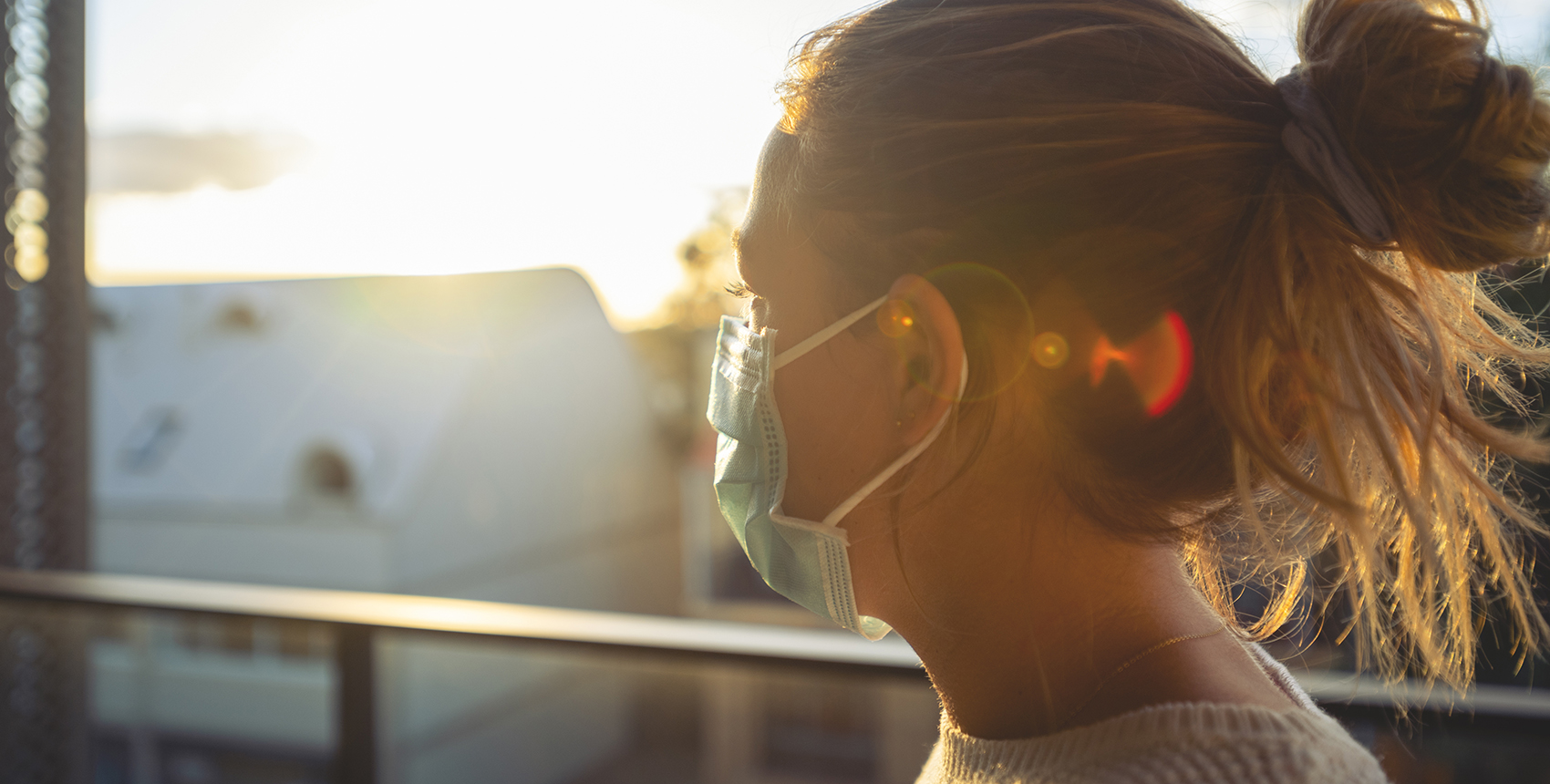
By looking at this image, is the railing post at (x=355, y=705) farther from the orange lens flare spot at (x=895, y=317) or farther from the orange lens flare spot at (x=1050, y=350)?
the orange lens flare spot at (x=1050, y=350)

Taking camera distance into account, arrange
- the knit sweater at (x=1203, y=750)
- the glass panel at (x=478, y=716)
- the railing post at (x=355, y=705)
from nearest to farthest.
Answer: the knit sweater at (x=1203, y=750) < the glass panel at (x=478, y=716) < the railing post at (x=355, y=705)

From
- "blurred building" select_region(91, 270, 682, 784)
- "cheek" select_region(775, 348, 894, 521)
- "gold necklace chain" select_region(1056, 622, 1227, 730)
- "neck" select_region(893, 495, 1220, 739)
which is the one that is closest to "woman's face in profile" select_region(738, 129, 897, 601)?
"cheek" select_region(775, 348, 894, 521)

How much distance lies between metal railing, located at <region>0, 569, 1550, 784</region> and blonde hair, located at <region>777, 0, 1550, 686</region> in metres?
0.55

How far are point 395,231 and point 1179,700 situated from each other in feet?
21.5

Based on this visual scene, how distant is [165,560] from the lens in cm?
1184

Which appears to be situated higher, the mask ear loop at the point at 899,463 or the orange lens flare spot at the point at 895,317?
the orange lens flare spot at the point at 895,317

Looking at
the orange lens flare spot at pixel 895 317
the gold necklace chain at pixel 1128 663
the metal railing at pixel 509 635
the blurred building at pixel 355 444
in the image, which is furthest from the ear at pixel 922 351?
the blurred building at pixel 355 444

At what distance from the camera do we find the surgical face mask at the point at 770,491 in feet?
2.75

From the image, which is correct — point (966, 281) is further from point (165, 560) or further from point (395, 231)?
point (165, 560)

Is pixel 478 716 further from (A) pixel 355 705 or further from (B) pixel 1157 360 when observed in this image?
(B) pixel 1157 360

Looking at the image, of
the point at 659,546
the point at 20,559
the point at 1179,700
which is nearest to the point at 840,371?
the point at 1179,700

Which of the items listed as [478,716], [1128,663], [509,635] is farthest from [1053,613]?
[478,716]

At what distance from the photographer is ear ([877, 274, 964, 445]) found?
70 cm

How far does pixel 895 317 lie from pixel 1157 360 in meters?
0.20
